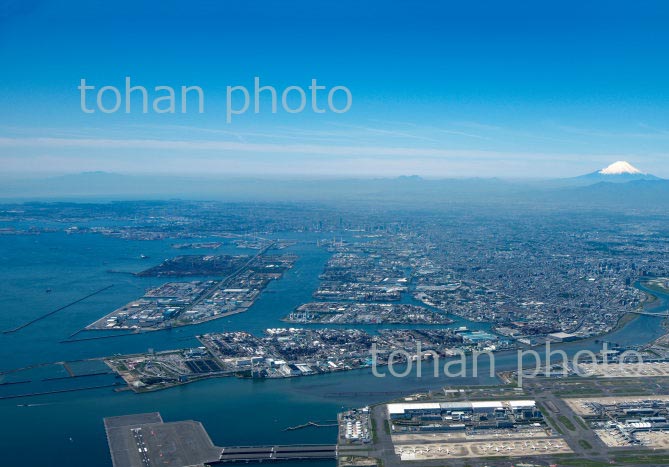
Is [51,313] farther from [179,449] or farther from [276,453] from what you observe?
[276,453]

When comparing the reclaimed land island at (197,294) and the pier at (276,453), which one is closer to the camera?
the pier at (276,453)

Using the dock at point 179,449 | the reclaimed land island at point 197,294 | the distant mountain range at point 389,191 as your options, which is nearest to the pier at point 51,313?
the reclaimed land island at point 197,294

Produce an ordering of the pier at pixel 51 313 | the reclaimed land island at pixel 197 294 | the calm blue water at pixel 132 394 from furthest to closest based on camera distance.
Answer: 1. the reclaimed land island at pixel 197 294
2. the pier at pixel 51 313
3. the calm blue water at pixel 132 394

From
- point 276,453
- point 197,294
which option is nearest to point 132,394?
point 276,453

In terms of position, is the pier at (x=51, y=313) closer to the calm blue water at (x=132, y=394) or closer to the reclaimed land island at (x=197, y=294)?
the calm blue water at (x=132, y=394)

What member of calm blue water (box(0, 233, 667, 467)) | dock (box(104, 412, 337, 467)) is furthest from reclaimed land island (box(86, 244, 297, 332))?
dock (box(104, 412, 337, 467))

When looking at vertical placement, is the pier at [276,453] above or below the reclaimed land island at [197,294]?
below

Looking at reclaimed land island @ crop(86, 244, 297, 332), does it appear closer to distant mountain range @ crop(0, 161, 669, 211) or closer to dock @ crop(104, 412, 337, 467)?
dock @ crop(104, 412, 337, 467)

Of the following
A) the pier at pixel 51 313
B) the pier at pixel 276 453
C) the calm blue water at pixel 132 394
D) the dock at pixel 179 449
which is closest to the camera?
the dock at pixel 179 449
